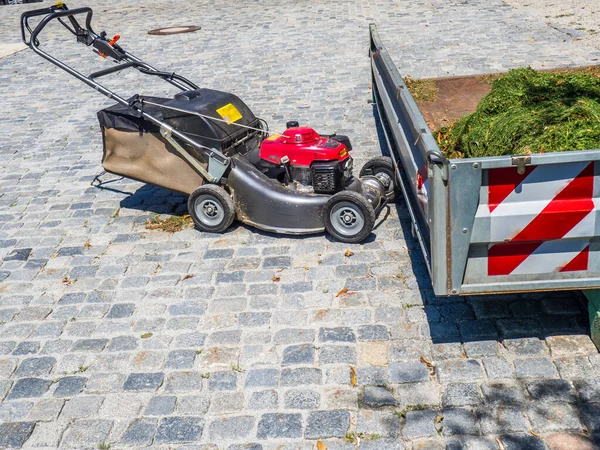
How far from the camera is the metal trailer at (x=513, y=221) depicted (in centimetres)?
334

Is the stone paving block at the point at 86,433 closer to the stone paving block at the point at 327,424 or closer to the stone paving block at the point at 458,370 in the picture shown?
the stone paving block at the point at 327,424

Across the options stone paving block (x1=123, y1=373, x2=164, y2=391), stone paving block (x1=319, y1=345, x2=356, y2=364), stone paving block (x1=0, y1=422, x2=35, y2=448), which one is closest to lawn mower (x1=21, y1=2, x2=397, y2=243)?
stone paving block (x1=319, y1=345, x2=356, y2=364)

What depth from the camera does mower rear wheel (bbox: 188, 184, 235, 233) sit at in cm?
556

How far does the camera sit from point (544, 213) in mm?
3430

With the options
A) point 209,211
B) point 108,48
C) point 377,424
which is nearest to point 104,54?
point 108,48

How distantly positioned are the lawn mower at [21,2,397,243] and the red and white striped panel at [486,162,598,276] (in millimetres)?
1769

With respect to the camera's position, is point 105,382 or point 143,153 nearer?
point 105,382

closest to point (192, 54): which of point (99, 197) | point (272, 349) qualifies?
point (99, 197)

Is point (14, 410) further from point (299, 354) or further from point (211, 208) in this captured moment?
point (211, 208)

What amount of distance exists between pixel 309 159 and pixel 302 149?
0.31 feet

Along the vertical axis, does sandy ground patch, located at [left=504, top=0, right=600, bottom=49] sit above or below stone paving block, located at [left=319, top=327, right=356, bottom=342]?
below

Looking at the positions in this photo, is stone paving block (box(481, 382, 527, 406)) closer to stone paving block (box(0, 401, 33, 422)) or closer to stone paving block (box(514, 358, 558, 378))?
stone paving block (box(514, 358, 558, 378))

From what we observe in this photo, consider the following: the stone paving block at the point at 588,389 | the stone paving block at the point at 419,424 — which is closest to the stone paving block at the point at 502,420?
the stone paving block at the point at 419,424

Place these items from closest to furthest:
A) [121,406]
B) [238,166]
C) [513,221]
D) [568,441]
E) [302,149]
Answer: [568,441], [513,221], [121,406], [302,149], [238,166]
